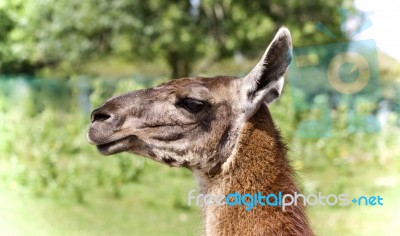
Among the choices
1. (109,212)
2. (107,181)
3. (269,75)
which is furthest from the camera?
(107,181)

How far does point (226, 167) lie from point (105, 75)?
4.39 metres

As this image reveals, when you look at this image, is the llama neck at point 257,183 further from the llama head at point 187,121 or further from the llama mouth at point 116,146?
the llama mouth at point 116,146

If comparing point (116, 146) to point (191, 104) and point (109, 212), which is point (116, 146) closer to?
point (191, 104)

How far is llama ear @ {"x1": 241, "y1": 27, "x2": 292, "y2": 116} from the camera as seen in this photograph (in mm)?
1872

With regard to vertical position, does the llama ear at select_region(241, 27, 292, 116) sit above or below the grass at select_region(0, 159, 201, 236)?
below

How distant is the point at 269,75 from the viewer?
193 centimetres

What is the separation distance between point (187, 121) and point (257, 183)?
335mm

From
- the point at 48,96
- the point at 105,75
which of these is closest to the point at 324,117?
the point at 105,75

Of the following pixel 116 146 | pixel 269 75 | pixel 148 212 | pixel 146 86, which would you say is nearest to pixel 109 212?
pixel 148 212

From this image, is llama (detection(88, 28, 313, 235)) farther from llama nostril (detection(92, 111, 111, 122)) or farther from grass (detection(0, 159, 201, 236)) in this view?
Result: grass (detection(0, 159, 201, 236))

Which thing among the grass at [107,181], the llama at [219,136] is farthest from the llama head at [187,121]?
the grass at [107,181]

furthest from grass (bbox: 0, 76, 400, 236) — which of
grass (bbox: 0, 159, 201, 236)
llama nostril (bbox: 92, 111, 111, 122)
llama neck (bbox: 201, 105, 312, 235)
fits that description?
llama nostril (bbox: 92, 111, 111, 122)

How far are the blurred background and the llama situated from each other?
322 centimetres

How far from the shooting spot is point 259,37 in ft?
20.1
